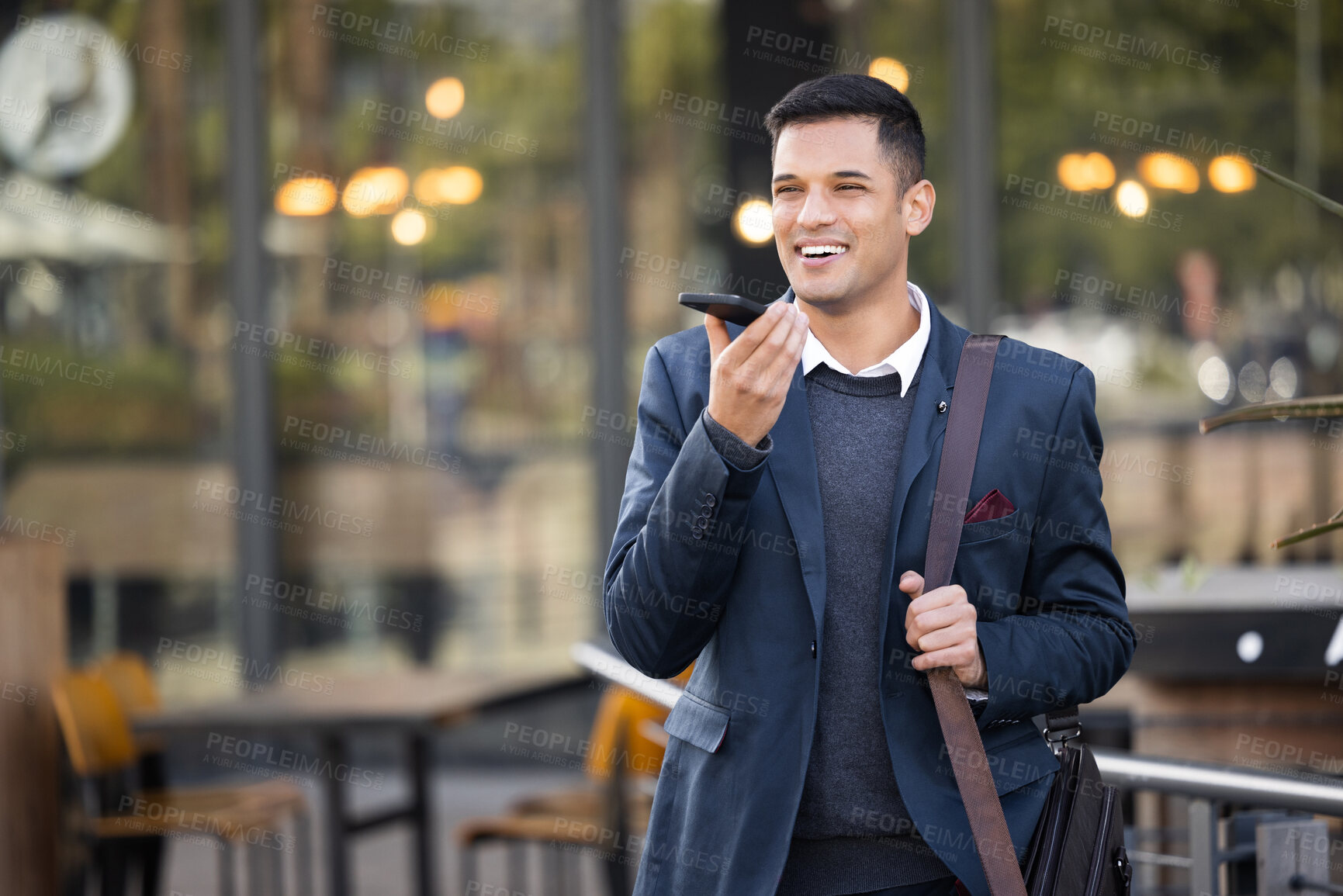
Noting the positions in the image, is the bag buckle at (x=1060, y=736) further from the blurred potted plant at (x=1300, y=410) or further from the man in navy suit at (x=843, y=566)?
the blurred potted plant at (x=1300, y=410)

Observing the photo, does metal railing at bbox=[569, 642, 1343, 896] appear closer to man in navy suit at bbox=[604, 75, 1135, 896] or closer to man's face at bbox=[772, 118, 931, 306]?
man in navy suit at bbox=[604, 75, 1135, 896]

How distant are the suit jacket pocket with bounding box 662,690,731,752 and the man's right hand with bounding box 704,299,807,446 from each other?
1.10 ft

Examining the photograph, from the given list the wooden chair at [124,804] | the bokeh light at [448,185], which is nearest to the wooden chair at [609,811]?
the wooden chair at [124,804]

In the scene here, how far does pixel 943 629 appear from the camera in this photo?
5.00 feet

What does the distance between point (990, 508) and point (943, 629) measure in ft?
0.59

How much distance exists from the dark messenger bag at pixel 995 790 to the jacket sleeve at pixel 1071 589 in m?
0.05

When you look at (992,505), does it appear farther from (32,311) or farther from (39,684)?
(32,311)

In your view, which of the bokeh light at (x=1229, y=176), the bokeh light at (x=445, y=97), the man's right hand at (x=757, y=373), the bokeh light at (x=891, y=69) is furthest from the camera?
the bokeh light at (x=445, y=97)

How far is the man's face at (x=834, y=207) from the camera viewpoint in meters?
1.64

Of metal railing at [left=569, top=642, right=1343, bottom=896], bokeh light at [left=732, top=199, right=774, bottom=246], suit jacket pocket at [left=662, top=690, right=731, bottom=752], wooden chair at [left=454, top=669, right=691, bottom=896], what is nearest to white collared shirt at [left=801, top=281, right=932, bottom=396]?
suit jacket pocket at [left=662, top=690, right=731, bottom=752]

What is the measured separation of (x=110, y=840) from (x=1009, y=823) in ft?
11.1

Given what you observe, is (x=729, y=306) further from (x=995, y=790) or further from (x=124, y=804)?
(x=124, y=804)

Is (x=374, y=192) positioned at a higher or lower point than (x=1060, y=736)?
higher

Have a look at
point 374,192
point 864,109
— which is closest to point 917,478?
point 864,109
